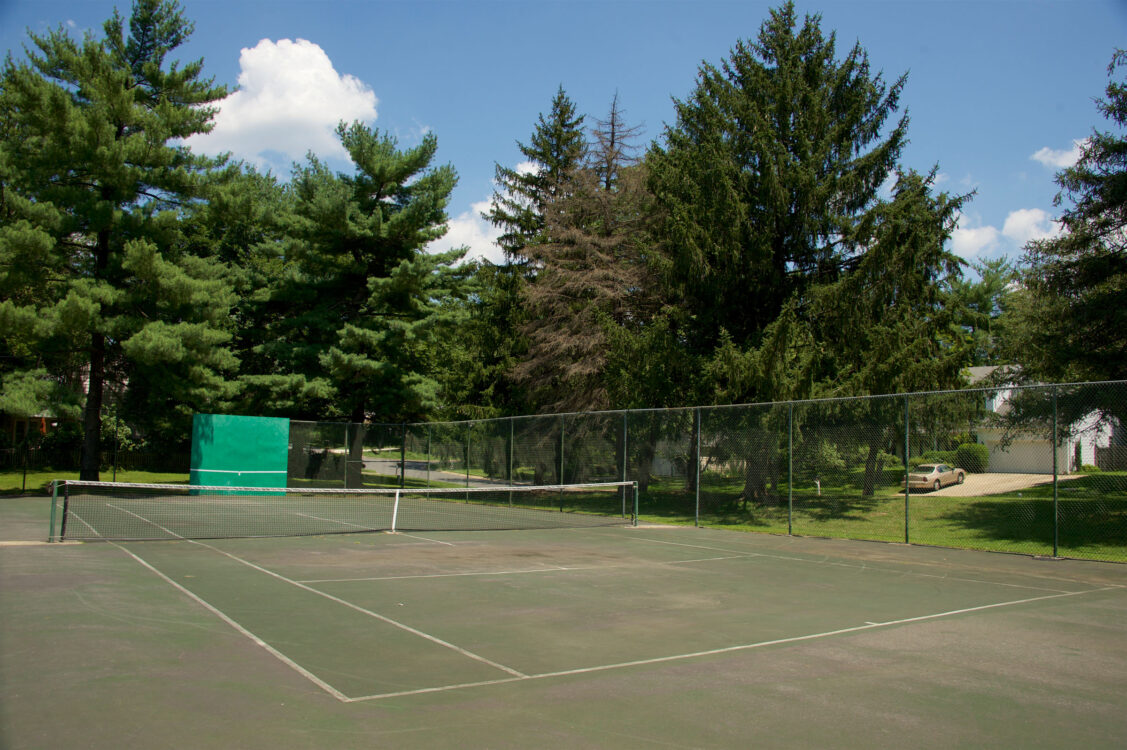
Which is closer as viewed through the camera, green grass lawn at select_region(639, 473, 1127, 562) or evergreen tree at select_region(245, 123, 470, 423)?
green grass lawn at select_region(639, 473, 1127, 562)

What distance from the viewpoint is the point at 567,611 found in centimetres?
787

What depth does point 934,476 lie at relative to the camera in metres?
14.6

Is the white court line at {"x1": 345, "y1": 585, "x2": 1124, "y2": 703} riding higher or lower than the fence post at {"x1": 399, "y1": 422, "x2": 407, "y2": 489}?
lower

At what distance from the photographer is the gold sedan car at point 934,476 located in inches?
561

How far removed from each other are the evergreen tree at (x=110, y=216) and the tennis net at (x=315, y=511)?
174 inches

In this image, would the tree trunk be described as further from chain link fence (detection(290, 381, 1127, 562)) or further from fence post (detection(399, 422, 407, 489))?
fence post (detection(399, 422, 407, 489))

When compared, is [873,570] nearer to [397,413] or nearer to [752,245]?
[752,245]

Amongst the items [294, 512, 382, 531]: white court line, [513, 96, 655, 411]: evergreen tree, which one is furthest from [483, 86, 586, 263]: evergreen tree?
[294, 512, 382, 531]: white court line

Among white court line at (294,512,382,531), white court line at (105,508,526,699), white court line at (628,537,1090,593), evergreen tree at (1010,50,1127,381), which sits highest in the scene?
evergreen tree at (1010,50,1127,381)

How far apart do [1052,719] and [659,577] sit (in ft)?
19.3

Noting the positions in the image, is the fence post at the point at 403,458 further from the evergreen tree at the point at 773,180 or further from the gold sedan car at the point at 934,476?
the gold sedan car at the point at 934,476

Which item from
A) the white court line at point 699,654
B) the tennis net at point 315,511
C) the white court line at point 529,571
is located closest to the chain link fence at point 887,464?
the tennis net at point 315,511

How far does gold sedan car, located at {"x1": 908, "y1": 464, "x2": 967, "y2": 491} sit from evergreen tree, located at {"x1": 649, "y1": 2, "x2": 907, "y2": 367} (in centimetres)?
854

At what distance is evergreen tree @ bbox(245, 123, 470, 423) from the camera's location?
29.9m
